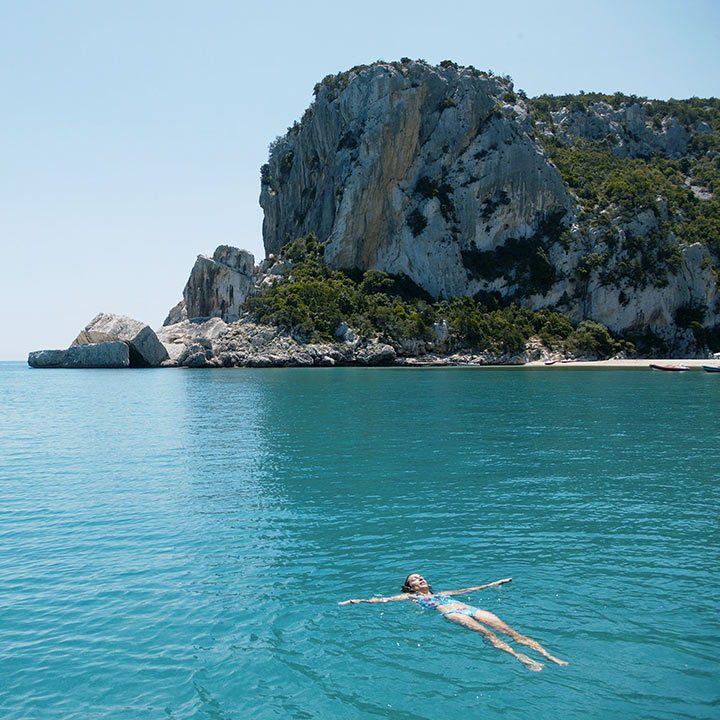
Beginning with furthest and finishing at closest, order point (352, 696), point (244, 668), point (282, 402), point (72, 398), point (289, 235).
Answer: point (289, 235) < point (72, 398) < point (282, 402) < point (244, 668) < point (352, 696)

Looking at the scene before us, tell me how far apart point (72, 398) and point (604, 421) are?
139 feet

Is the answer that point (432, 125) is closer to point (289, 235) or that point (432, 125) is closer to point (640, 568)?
point (289, 235)

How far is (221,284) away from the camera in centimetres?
11306

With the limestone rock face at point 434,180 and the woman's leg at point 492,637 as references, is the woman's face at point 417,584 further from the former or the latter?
the limestone rock face at point 434,180

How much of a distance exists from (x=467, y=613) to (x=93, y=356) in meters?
106

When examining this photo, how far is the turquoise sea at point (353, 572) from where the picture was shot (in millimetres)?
8734

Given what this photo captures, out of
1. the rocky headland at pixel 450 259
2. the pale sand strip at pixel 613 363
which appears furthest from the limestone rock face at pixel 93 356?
the pale sand strip at pixel 613 363

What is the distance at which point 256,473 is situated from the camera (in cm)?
2283

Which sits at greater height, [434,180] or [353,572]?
[434,180]

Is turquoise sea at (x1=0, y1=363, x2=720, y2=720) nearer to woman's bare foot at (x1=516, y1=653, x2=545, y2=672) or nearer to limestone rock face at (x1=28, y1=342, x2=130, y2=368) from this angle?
woman's bare foot at (x1=516, y1=653, x2=545, y2=672)

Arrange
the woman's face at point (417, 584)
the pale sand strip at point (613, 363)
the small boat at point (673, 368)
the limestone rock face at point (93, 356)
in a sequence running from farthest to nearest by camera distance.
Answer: the limestone rock face at point (93, 356) < the pale sand strip at point (613, 363) < the small boat at point (673, 368) < the woman's face at point (417, 584)

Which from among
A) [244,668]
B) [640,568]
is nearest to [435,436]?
[640,568]

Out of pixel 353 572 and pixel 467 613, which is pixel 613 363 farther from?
pixel 467 613

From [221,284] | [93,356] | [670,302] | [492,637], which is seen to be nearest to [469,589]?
[492,637]
